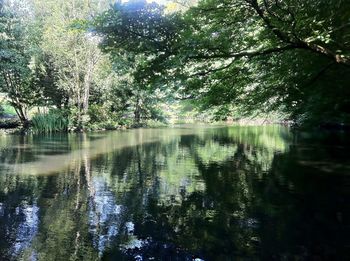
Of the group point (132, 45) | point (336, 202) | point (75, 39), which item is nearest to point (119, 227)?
point (132, 45)

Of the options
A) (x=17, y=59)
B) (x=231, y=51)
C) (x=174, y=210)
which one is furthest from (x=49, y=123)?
(x=174, y=210)

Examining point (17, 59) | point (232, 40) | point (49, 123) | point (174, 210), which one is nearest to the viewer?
point (174, 210)

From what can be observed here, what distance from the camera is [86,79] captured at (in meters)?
31.4

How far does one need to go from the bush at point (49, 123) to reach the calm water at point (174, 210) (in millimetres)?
15520

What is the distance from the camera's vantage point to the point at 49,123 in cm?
2812

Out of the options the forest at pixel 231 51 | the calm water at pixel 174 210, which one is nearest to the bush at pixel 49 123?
the calm water at pixel 174 210

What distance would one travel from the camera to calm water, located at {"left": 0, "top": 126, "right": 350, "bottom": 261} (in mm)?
4898

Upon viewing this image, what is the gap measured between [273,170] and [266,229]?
565cm

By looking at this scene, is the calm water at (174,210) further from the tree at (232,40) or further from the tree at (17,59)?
the tree at (17,59)

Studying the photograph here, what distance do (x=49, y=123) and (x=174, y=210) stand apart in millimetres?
23377

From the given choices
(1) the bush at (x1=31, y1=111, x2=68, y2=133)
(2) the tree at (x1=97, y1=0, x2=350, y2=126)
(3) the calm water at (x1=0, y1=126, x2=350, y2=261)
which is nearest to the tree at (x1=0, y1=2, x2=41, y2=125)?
(1) the bush at (x1=31, y1=111, x2=68, y2=133)

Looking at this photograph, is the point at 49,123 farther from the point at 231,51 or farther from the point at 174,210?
the point at 174,210

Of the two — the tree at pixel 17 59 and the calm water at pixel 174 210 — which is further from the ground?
the tree at pixel 17 59

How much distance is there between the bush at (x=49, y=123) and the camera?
2764 centimetres
